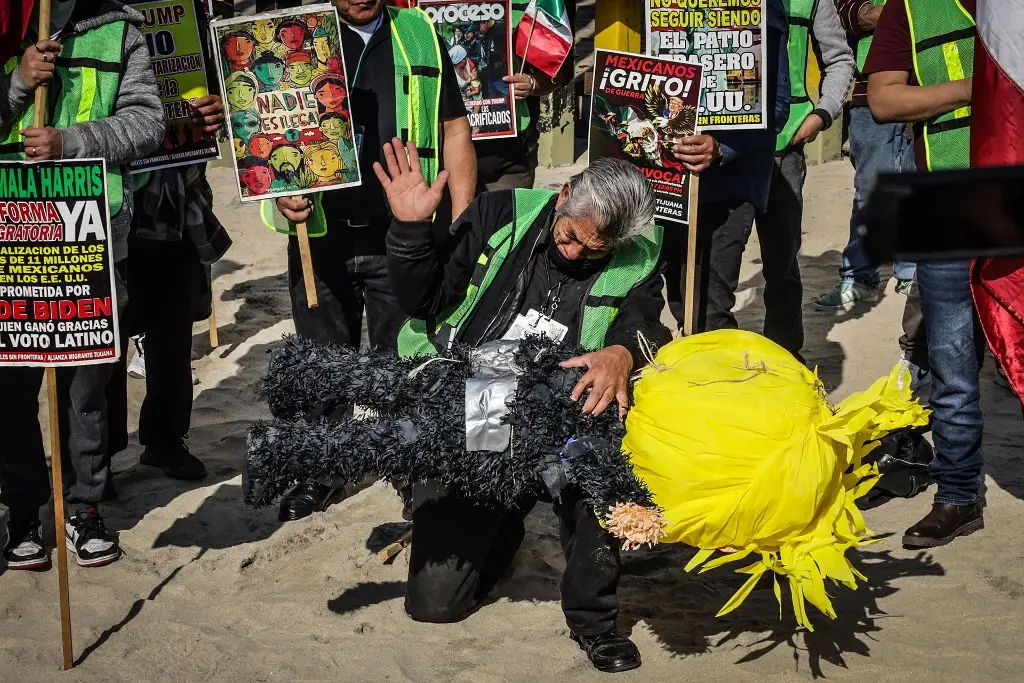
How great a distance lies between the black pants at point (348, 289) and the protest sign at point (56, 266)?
1.05 meters

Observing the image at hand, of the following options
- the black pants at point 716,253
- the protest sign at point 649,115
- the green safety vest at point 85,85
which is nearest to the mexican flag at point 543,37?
the protest sign at point 649,115

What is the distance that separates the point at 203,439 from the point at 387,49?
227 cm

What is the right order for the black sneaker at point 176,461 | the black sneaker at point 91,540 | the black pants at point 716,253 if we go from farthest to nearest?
1. the black pants at point 716,253
2. the black sneaker at point 176,461
3. the black sneaker at point 91,540

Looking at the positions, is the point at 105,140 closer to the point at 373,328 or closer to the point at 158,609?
the point at 373,328

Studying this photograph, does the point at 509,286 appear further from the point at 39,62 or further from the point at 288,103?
the point at 39,62

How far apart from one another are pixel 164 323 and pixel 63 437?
2.55 ft

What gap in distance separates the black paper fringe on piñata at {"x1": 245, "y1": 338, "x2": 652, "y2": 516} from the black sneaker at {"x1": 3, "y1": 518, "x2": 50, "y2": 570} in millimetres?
1363

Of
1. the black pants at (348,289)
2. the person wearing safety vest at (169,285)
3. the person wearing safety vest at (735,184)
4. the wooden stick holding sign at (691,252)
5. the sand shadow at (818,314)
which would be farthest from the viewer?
the sand shadow at (818,314)

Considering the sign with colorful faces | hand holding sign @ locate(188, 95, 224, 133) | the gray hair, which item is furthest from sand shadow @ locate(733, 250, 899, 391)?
hand holding sign @ locate(188, 95, 224, 133)

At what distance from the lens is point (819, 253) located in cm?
848

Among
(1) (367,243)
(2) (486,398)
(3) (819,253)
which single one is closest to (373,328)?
(1) (367,243)

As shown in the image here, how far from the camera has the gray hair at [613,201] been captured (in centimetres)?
389

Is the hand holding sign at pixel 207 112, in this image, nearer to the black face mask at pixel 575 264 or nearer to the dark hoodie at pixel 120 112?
the dark hoodie at pixel 120 112

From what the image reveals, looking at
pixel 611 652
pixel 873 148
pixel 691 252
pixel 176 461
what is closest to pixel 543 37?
pixel 691 252
